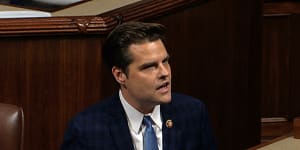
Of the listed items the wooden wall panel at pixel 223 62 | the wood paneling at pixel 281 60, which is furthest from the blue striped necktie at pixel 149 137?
the wood paneling at pixel 281 60

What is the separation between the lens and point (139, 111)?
6.23 feet

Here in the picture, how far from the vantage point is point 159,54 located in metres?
1.83

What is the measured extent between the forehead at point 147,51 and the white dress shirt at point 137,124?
0.46ft

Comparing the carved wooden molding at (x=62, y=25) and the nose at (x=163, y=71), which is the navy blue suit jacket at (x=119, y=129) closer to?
the nose at (x=163, y=71)

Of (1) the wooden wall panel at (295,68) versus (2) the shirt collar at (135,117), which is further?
(1) the wooden wall panel at (295,68)

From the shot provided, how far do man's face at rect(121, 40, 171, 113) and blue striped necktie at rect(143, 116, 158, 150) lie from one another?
0.05 meters

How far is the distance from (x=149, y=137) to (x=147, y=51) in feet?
0.74

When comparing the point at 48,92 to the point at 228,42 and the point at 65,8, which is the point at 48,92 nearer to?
the point at 65,8

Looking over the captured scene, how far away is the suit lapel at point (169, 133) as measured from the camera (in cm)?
190

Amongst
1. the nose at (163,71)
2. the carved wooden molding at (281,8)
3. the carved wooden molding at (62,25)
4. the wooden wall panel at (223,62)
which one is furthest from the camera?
the carved wooden molding at (281,8)

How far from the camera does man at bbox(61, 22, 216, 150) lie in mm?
1832

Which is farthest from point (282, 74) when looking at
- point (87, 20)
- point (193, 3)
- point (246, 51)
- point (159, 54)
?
point (159, 54)

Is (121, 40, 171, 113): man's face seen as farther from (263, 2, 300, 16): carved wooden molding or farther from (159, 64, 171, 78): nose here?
(263, 2, 300, 16): carved wooden molding

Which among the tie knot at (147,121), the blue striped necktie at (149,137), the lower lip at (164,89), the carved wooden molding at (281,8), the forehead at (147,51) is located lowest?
the blue striped necktie at (149,137)
